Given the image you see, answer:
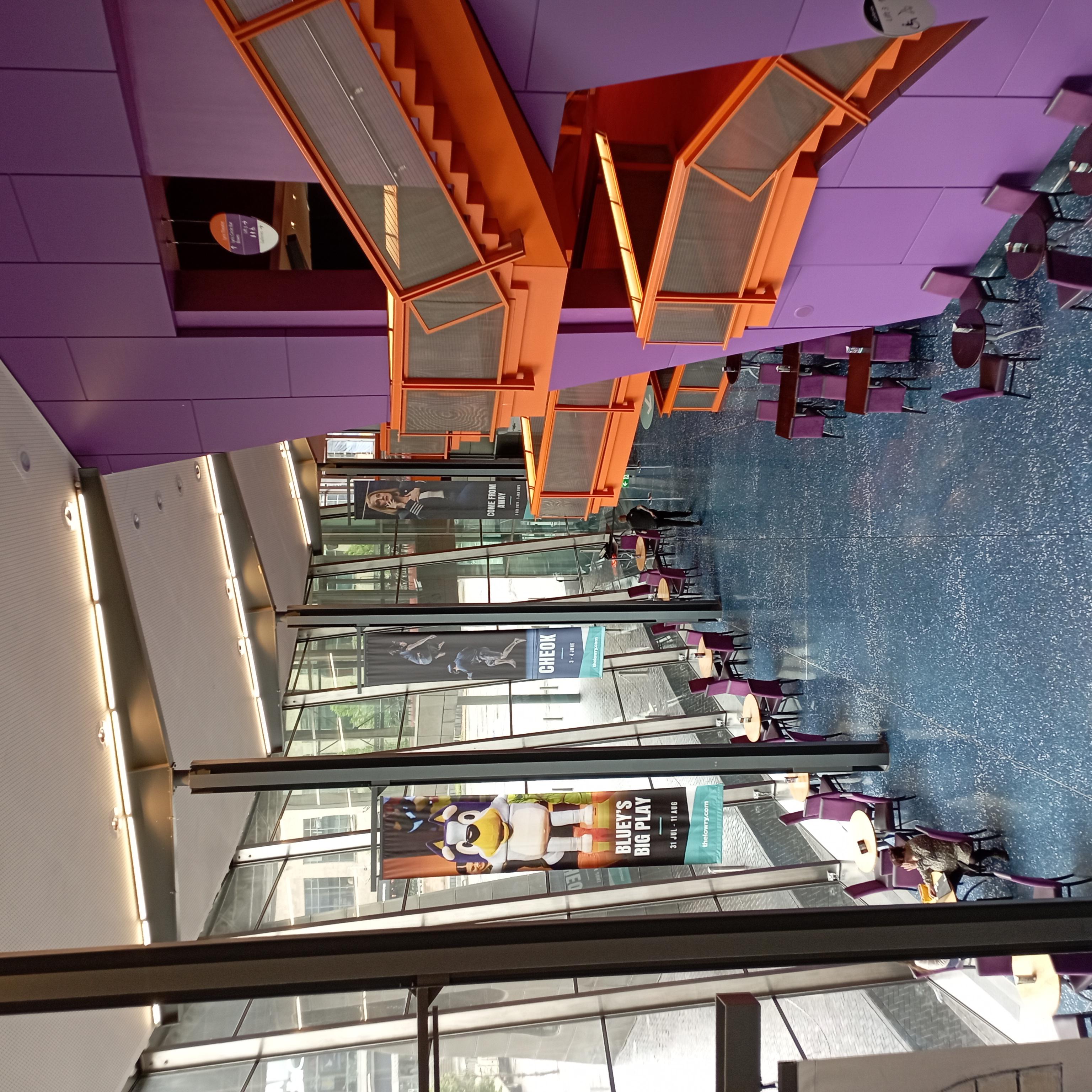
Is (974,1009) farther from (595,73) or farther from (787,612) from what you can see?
(595,73)

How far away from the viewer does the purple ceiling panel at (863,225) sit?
587cm

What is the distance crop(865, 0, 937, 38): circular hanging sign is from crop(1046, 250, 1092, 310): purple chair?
1.74 m

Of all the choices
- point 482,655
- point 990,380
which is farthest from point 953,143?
point 482,655

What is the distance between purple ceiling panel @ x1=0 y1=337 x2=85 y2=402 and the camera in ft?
18.7

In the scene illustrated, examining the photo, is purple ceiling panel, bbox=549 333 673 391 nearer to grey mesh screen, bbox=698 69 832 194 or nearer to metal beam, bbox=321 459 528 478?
grey mesh screen, bbox=698 69 832 194

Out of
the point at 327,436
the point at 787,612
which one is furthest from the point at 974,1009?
the point at 327,436

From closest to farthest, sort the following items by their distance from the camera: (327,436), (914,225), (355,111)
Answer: (355,111) → (914,225) → (327,436)

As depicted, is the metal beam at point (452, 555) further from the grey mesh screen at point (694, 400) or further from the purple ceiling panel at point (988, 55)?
the purple ceiling panel at point (988, 55)

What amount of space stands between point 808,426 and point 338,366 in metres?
4.71

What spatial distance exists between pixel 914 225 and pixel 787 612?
475cm

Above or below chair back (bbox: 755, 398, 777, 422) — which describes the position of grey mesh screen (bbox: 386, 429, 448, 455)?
below

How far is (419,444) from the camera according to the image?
26.2ft

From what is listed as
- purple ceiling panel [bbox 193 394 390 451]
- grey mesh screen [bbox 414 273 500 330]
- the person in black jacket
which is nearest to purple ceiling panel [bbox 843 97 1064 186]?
grey mesh screen [bbox 414 273 500 330]

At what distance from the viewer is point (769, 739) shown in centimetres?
945
